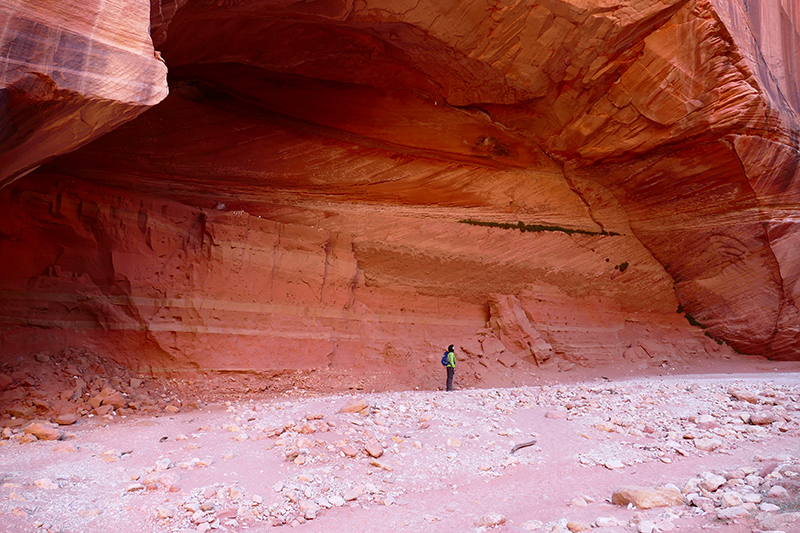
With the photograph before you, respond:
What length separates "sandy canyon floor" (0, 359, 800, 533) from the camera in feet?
10.4

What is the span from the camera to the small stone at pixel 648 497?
10.9 feet

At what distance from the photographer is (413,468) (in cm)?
428

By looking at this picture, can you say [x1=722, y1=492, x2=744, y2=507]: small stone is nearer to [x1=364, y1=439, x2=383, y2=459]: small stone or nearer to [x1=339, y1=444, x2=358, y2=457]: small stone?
[x1=364, y1=439, x2=383, y2=459]: small stone

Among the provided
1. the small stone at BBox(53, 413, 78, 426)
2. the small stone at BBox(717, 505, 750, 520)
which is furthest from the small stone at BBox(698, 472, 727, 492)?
the small stone at BBox(53, 413, 78, 426)

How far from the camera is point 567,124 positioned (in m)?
10.2

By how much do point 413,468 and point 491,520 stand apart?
3.79ft

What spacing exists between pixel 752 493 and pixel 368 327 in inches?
266

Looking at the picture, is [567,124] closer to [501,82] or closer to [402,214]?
[501,82]

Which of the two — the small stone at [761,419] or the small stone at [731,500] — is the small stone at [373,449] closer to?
the small stone at [731,500]

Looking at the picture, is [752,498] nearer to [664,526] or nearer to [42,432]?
[664,526]

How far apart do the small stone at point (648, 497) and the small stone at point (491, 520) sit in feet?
2.85

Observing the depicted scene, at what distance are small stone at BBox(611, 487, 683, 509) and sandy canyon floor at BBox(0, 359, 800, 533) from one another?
1cm

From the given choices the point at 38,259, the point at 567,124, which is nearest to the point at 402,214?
the point at 567,124

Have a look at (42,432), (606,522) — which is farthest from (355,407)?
(606,522)
